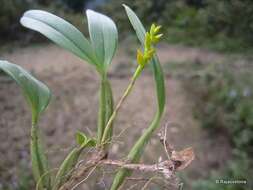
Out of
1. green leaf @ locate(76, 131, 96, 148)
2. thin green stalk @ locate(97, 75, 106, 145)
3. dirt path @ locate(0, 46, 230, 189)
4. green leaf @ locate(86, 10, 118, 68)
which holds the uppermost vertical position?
green leaf @ locate(86, 10, 118, 68)

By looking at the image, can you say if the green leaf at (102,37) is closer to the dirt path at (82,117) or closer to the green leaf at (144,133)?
the green leaf at (144,133)

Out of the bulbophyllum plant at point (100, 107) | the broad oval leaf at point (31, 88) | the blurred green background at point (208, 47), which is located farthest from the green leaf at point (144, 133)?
the blurred green background at point (208, 47)

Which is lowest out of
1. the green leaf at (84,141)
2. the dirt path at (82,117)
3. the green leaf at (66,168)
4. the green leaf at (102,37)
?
the dirt path at (82,117)

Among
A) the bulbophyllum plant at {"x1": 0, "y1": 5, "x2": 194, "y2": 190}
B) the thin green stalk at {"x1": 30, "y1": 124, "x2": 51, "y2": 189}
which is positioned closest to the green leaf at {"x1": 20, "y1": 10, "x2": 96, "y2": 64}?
the bulbophyllum plant at {"x1": 0, "y1": 5, "x2": 194, "y2": 190}

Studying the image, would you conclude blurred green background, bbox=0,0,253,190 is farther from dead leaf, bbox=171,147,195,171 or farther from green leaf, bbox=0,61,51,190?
dead leaf, bbox=171,147,195,171

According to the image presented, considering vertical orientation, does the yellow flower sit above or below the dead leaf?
above

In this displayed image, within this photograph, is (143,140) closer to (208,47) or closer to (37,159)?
(37,159)

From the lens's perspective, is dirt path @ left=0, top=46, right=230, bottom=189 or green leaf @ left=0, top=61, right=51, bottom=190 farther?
dirt path @ left=0, top=46, right=230, bottom=189
